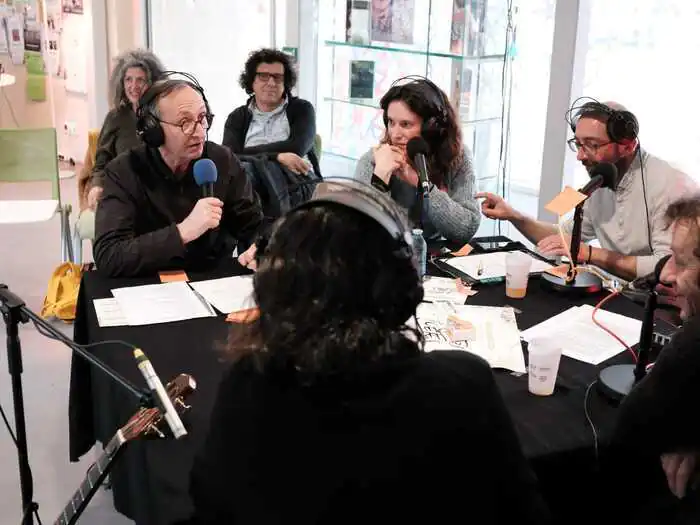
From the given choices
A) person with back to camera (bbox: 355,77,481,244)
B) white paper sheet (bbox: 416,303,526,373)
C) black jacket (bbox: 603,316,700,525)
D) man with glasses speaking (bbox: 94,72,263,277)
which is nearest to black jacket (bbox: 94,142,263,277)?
man with glasses speaking (bbox: 94,72,263,277)

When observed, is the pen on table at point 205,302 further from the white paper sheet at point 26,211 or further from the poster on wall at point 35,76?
the poster on wall at point 35,76

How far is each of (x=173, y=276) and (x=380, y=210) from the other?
1.29 m

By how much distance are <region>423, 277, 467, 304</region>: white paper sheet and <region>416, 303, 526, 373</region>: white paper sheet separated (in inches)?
1.7

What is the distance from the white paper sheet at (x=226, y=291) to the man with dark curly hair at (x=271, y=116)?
69.4 inches

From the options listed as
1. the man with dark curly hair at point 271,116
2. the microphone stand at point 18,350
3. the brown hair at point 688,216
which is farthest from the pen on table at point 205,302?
the man with dark curly hair at point 271,116

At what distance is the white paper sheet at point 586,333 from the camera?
5.84 feet

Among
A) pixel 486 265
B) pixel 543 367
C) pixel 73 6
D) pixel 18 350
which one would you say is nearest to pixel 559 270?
pixel 486 265

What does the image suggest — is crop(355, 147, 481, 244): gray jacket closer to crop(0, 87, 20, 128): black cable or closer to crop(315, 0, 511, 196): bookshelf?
crop(315, 0, 511, 196): bookshelf

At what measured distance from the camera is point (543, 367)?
61.2 inches

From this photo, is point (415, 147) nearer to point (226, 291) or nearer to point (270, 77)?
point (226, 291)

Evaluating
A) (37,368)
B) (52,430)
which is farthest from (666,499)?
(37,368)

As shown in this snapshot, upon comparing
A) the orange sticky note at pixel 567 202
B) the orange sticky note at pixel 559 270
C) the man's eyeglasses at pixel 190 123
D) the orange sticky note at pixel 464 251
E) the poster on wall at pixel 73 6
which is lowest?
the orange sticky note at pixel 464 251

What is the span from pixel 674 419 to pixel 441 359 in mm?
484

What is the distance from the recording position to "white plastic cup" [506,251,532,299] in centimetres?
208
